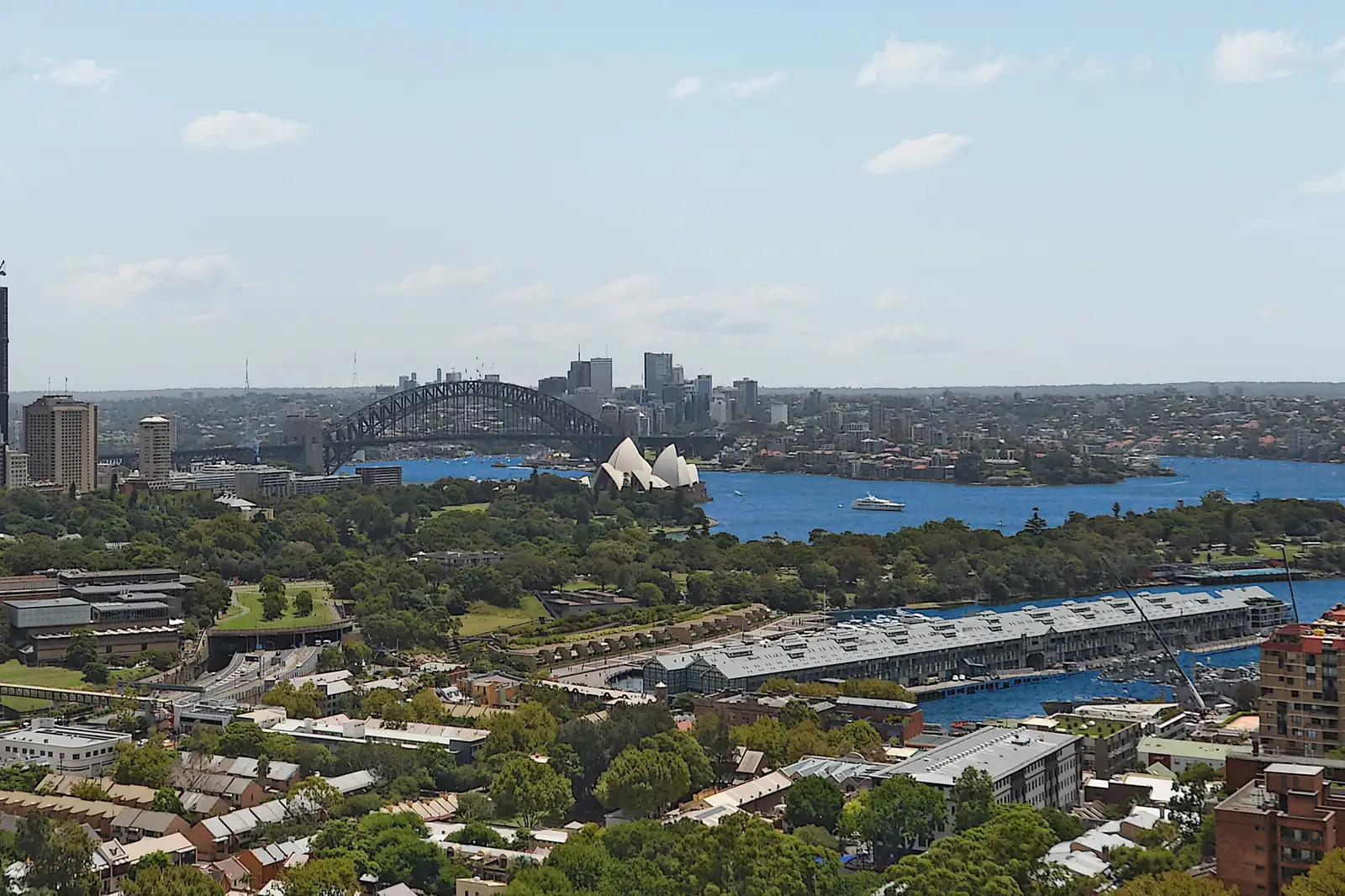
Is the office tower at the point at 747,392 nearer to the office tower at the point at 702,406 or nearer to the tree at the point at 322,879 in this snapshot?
the office tower at the point at 702,406

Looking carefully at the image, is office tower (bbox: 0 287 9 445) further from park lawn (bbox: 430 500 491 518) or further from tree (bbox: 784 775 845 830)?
tree (bbox: 784 775 845 830)

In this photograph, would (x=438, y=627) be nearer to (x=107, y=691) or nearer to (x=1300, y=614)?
(x=107, y=691)

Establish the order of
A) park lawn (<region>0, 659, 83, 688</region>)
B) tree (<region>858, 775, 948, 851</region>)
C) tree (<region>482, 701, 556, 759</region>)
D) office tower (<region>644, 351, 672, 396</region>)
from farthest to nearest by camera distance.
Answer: office tower (<region>644, 351, 672, 396</region>)
park lawn (<region>0, 659, 83, 688</region>)
tree (<region>482, 701, 556, 759</region>)
tree (<region>858, 775, 948, 851</region>)

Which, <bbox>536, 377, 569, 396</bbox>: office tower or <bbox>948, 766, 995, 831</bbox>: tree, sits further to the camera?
<bbox>536, 377, 569, 396</bbox>: office tower

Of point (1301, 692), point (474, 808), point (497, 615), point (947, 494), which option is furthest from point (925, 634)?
point (947, 494)

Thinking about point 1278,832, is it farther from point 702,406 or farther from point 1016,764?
point 702,406

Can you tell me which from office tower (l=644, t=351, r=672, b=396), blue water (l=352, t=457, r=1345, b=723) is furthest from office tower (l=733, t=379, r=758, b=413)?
blue water (l=352, t=457, r=1345, b=723)
